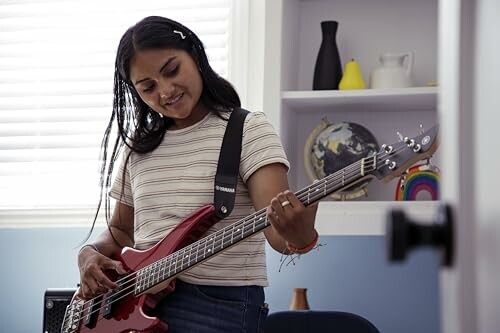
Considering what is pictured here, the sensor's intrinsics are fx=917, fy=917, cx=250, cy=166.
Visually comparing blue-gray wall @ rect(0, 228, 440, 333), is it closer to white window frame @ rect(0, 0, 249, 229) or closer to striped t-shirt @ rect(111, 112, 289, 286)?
white window frame @ rect(0, 0, 249, 229)

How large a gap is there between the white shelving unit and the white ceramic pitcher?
56 mm

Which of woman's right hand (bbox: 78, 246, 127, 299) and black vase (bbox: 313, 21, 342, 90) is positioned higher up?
black vase (bbox: 313, 21, 342, 90)

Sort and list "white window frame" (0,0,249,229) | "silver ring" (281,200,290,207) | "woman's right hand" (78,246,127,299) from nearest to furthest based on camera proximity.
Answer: "silver ring" (281,200,290,207) < "woman's right hand" (78,246,127,299) < "white window frame" (0,0,249,229)

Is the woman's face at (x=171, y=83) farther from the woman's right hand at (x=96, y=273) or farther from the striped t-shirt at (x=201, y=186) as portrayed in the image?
the woman's right hand at (x=96, y=273)

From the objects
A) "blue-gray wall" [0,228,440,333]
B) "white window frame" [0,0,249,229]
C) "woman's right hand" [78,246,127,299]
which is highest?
"white window frame" [0,0,249,229]

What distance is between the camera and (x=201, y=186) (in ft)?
5.78

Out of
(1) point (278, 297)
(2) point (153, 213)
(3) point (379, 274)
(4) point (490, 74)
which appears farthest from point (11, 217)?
(4) point (490, 74)

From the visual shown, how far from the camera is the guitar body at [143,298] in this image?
5.75 feet

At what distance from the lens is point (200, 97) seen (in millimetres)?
1867

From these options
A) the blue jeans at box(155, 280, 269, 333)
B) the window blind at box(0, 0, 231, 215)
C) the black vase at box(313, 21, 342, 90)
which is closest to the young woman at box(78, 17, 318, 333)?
the blue jeans at box(155, 280, 269, 333)

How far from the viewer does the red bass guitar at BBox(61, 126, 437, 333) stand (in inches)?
66.3

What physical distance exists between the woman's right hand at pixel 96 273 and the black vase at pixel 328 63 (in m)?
1.10

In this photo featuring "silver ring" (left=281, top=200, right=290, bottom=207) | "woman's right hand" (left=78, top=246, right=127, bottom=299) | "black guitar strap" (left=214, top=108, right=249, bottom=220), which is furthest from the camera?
"woman's right hand" (left=78, top=246, right=127, bottom=299)

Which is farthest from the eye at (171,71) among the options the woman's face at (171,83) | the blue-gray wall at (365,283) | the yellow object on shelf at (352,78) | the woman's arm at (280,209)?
the blue-gray wall at (365,283)
